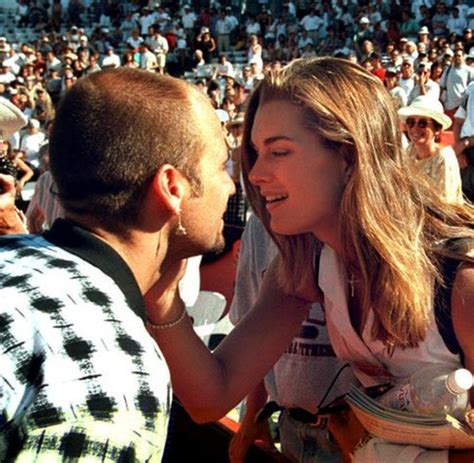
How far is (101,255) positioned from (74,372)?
0.80 ft

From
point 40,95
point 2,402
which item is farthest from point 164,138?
point 40,95

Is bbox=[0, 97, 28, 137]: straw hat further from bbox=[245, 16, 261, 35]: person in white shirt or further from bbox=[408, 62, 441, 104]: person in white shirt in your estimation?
bbox=[245, 16, 261, 35]: person in white shirt

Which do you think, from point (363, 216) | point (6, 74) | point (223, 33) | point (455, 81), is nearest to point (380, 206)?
point (363, 216)

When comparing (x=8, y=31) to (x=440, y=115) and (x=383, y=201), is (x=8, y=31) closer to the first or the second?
(x=440, y=115)

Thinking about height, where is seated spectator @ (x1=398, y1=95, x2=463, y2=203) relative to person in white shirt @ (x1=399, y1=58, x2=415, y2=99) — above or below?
above

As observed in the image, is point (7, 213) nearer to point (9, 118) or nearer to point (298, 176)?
point (9, 118)

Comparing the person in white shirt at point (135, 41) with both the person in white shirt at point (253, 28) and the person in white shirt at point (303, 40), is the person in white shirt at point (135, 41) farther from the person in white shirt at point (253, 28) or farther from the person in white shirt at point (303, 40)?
the person in white shirt at point (303, 40)

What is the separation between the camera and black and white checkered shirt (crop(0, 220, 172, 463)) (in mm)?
947

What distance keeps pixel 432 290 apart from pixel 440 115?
4522 millimetres

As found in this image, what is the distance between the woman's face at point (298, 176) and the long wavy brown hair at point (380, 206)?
1.1 inches

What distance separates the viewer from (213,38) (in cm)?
2642

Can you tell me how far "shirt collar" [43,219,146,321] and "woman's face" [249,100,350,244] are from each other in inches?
27.7

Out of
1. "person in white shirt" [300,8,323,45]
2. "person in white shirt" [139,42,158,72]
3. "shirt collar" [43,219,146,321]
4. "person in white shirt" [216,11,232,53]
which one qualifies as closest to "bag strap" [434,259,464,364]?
"shirt collar" [43,219,146,321]

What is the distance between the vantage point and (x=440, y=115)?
19.6ft
